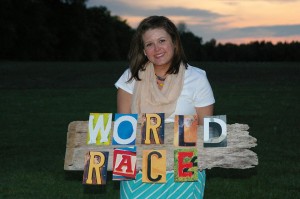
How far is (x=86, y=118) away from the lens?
15727 mm

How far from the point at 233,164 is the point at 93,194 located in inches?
165

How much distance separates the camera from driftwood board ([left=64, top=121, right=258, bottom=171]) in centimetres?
365

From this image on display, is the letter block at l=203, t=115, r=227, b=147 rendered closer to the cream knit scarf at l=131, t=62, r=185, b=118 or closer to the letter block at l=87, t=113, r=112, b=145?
the cream knit scarf at l=131, t=62, r=185, b=118

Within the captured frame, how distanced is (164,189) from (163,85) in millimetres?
578

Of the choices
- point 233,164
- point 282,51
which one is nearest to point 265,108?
point 233,164

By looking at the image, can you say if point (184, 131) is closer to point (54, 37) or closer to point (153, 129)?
point (153, 129)

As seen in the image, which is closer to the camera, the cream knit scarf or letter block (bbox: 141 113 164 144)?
letter block (bbox: 141 113 164 144)

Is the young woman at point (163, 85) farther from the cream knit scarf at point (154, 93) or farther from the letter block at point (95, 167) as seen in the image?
the letter block at point (95, 167)

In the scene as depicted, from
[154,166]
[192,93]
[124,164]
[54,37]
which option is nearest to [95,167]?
[124,164]

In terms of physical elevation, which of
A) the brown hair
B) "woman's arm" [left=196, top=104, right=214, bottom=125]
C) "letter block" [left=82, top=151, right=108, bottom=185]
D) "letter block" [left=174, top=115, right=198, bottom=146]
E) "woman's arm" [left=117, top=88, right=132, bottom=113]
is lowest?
"letter block" [left=82, top=151, right=108, bottom=185]

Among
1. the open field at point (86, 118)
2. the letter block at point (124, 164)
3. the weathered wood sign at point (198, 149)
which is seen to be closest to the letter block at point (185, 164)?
the weathered wood sign at point (198, 149)

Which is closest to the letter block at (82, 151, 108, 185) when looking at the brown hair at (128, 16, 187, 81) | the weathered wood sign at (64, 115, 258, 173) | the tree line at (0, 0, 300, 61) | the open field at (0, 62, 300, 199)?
the weathered wood sign at (64, 115, 258, 173)

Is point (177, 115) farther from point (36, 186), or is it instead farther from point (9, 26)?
point (9, 26)

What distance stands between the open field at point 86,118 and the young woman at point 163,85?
12.3 feet
